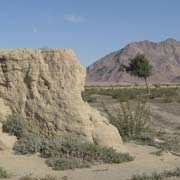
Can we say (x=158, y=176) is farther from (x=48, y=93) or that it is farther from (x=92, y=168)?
(x=48, y=93)

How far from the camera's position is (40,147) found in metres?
11.5

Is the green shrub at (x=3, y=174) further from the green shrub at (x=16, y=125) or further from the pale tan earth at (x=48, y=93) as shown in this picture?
the pale tan earth at (x=48, y=93)

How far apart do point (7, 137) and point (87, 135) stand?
1.94 m

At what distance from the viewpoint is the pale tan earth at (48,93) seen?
11758 millimetres

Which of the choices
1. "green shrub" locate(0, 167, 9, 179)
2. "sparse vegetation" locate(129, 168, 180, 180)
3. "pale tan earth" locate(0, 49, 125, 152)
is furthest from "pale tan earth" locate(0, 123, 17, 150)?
"sparse vegetation" locate(129, 168, 180, 180)

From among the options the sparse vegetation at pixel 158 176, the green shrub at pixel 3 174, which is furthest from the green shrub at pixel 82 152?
the sparse vegetation at pixel 158 176

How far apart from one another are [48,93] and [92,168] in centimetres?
232

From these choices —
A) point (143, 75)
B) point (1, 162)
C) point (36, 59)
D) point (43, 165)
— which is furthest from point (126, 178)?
point (143, 75)

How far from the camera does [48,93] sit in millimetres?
11898

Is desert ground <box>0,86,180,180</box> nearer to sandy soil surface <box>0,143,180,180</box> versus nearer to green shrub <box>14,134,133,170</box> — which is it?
sandy soil surface <box>0,143,180,180</box>

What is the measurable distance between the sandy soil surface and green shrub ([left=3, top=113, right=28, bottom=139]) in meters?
0.64

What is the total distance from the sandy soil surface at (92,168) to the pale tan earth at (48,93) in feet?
3.17

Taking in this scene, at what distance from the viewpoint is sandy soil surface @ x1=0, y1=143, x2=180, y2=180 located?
9.78 m

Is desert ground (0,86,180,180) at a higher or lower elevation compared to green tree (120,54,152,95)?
lower
